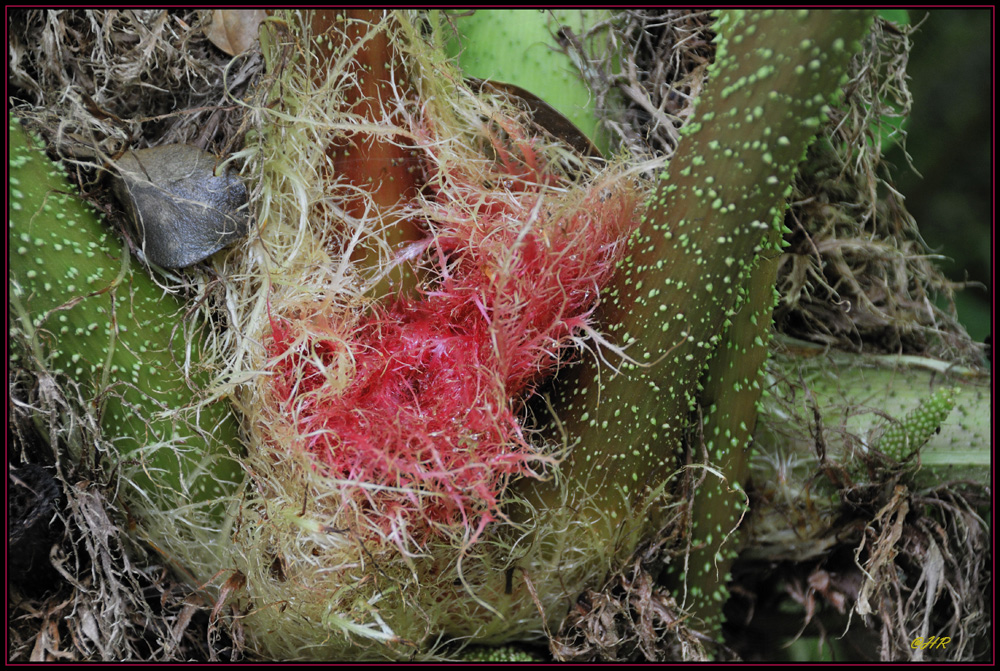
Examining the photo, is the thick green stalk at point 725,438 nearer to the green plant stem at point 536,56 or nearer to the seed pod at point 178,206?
the green plant stem at point 536,56

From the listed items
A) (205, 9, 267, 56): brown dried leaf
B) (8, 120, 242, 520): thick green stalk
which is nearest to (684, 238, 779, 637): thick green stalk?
(8, 120, 242, 520): thick green stalk

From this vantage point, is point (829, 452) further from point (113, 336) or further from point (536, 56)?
point (113, 336)

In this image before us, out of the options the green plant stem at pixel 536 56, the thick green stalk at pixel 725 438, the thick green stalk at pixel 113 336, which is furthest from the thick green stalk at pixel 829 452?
Answer: the thick green stalk at pixel 113 336

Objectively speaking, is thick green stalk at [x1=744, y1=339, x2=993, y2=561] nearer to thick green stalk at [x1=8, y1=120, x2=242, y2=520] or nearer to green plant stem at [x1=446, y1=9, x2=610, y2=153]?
green plant stem at [x1=446, y1=9, x2=610, y2=153]

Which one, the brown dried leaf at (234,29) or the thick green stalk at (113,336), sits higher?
the brown dried leaf at (234,29)

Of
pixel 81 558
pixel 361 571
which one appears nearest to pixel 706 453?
pixel 361 571
